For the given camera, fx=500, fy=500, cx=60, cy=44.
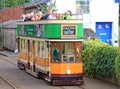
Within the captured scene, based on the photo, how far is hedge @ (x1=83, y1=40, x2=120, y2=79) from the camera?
19456 mm

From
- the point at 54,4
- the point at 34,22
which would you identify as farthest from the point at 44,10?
the point at 34,22

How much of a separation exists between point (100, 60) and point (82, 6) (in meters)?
15.1

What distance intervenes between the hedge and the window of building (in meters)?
12.0

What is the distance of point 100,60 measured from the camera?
2083 cm

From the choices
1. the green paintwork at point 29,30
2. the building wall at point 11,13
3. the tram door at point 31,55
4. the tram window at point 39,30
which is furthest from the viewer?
the building wall at point 11,13

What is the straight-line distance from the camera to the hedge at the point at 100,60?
1946 cm

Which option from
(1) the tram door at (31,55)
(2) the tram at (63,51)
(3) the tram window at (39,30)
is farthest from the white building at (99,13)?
(2) the tram at (63,51)

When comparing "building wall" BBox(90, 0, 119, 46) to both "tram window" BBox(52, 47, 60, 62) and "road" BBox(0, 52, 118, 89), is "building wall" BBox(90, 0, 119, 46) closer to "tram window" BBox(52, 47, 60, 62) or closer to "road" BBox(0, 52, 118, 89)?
"road" BBox(0, 52, 118, 89)

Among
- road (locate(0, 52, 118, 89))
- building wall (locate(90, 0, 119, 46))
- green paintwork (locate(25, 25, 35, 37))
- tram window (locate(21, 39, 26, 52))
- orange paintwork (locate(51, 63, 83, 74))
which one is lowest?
road (locate(0, 52, 118, 89))

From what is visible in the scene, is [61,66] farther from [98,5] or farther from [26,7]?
[26,7]

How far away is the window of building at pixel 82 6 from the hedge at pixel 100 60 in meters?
12.0

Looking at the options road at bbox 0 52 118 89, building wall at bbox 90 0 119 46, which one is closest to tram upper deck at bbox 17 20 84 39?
road at bbox 0 52 118 89

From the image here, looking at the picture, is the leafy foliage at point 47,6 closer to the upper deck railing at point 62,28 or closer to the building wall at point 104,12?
the building wall at point 104,12

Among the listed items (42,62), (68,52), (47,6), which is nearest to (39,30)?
(42,62)
